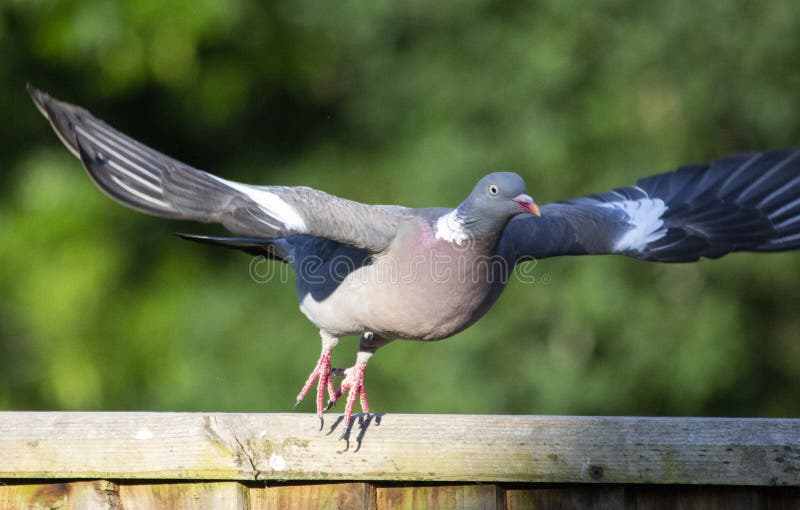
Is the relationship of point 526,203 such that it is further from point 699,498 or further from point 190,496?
point 190,496

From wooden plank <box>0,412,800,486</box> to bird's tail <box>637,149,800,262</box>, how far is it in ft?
5.99

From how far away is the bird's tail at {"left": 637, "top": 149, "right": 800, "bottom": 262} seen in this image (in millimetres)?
4363

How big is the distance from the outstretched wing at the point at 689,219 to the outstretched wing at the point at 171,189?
924 mm

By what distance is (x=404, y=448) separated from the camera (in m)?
2.63

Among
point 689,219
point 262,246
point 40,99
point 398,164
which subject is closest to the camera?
point 40,99

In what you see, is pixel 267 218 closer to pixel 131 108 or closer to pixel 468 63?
pixel 468 63

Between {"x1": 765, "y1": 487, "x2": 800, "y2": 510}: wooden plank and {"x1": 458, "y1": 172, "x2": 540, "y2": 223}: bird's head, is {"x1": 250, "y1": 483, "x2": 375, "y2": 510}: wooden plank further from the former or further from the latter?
{"x1": 458, "y1": 172, "x2": 540, "y2": 223}: bird's head

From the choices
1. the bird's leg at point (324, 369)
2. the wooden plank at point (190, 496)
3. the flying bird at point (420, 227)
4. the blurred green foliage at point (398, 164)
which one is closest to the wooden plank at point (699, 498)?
the flying bird at point (420, 227)

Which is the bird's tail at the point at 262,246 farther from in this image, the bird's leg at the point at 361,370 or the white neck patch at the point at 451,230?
the white neck patch at the point at 451,230

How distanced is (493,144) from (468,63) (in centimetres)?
75

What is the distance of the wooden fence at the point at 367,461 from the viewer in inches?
98.9

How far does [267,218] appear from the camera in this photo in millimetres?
3279

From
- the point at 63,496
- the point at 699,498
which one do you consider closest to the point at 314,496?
the point at 63,496

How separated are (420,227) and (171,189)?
1.03 meters
